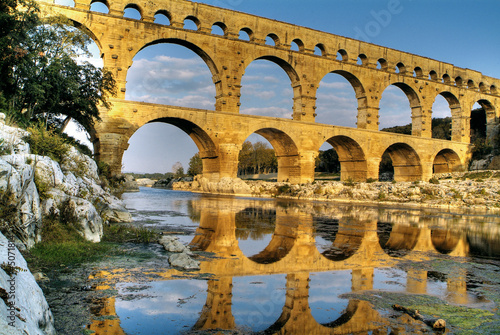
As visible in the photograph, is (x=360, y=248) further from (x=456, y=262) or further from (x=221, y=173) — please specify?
(x=221, y=173)

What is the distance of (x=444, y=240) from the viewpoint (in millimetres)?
10633

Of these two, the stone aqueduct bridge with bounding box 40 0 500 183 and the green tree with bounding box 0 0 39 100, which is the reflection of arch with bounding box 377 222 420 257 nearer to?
the green tree with bounding box 0 0 39 100

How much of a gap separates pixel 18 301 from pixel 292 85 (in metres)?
32.1

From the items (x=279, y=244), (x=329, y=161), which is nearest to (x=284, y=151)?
(x=279, y=244)

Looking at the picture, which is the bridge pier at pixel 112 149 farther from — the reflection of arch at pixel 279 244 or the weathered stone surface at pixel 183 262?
the weathered stone surface at pixel 183 262

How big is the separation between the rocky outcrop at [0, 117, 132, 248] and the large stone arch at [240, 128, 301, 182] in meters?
22.9

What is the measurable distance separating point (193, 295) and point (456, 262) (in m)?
5.54

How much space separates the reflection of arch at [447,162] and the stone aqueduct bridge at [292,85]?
111mm

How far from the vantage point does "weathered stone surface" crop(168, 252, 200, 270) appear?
248 inches

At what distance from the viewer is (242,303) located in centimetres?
471

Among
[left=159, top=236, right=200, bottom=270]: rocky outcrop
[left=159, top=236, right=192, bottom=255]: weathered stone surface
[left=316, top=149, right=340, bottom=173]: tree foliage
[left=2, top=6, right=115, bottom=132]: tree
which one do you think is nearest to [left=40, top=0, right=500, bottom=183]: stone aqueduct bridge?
[left=2, top=6, right=115, bottom=132]: tree

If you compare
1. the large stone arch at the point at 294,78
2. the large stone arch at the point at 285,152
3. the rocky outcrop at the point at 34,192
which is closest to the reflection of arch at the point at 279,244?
the rocky outcrop at the point at 34,192

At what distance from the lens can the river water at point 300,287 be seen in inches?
165

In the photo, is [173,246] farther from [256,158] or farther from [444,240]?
[256,158]
